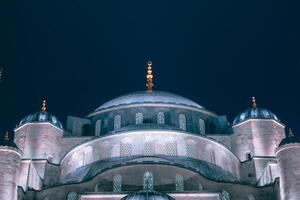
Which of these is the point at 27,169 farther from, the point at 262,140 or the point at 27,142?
the point at 262,140

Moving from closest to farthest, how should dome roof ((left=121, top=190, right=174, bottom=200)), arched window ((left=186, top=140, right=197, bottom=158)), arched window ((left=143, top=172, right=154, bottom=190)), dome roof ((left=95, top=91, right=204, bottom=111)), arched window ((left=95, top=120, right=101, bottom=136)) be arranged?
1. dome roof ((left=121, top=190, right=174, bottom=200))
2. arched window ((left=143, top=172, right=154, bottom=190))
3. arched window ((left=186, top=140, right=197, bottom=158))
4. arched window ((left=95, top=120, right=101, bottom=136))
5. dome roof ((left=95, top=91, right=204, bottom=111))

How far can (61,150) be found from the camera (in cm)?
4553

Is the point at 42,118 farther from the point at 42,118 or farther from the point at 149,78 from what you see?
the point at 149,78

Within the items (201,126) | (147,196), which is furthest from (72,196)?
(201,126)

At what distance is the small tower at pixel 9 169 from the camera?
117 feet

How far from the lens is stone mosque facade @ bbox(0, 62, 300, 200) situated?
Answer: 3622 cm

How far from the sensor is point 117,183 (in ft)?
120

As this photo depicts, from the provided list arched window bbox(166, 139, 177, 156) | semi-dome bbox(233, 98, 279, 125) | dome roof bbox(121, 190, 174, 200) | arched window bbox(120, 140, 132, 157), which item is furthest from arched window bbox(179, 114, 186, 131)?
Result: dome roof bbox(121, 190, 174, 200)

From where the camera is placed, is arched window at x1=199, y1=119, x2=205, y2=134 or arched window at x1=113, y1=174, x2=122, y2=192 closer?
arched window at x1=113, y1=174, x2=122, y2=192

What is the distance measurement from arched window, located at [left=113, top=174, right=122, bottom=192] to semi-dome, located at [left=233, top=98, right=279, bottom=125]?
485 inches

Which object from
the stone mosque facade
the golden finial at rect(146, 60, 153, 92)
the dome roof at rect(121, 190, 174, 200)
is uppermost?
the golden finial at rect(146, 60, 153, 92)

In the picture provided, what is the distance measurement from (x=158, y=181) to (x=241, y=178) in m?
8.37

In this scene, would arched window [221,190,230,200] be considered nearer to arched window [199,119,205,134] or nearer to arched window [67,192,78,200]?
arched window [67,192,78,200]

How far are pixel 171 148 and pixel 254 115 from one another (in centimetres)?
728
